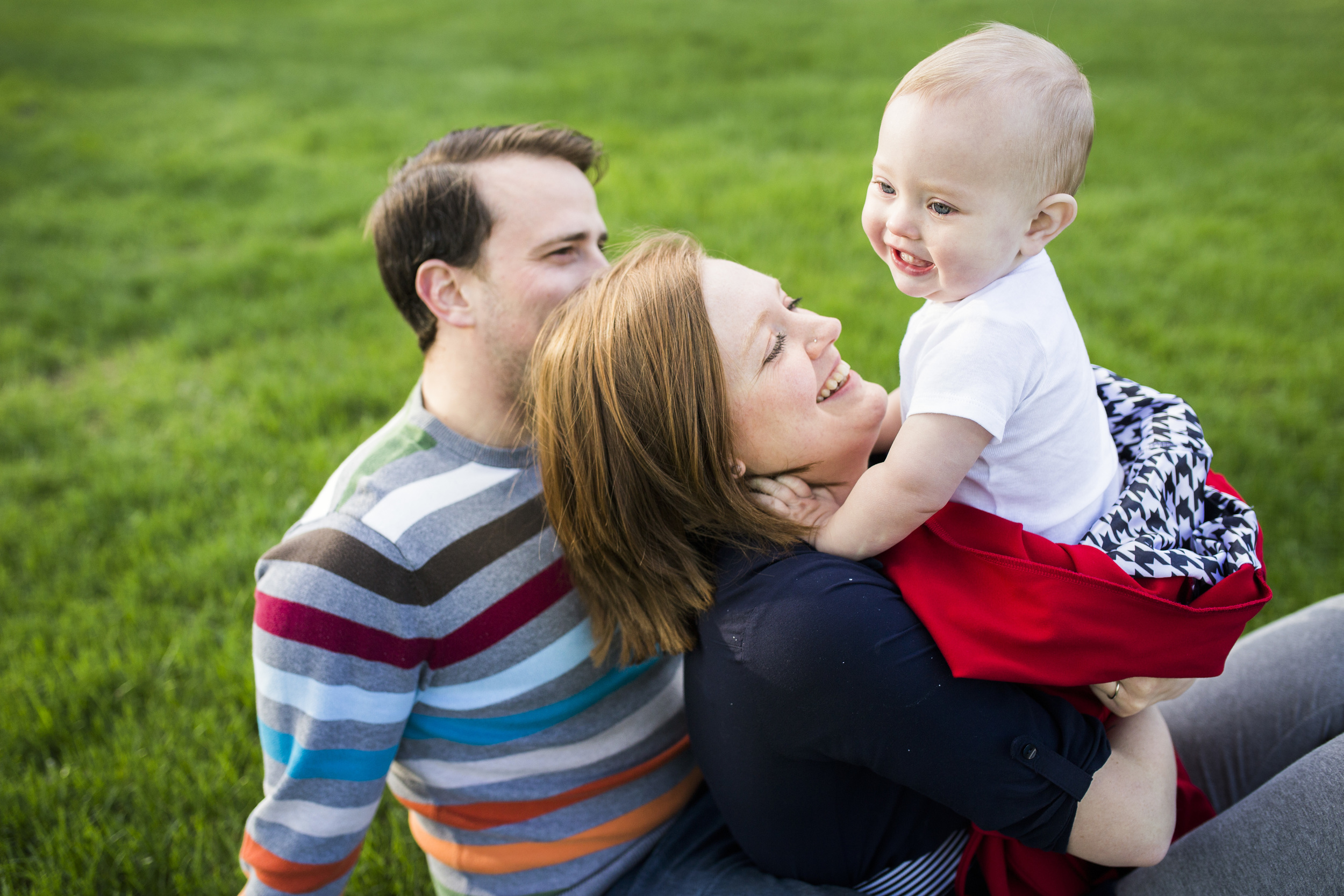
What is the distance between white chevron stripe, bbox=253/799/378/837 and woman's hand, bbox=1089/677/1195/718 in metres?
1.51

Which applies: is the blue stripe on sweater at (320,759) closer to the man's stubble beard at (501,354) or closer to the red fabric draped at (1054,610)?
the man's stubble beard at (501,354)

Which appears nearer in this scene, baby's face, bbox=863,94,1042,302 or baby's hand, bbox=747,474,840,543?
baby's face, bbox=863,94,1042,302

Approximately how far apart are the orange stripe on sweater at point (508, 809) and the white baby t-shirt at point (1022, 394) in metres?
0.91

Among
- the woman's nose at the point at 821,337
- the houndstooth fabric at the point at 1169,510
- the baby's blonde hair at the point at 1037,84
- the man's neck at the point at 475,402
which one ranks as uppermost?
the baby's blonde hair at the point at 1037,84

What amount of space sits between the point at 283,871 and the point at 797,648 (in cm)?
117

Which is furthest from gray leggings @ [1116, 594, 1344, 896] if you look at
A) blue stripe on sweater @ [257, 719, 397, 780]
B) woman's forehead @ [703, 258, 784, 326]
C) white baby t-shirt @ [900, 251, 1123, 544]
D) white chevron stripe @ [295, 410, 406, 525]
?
white chevron stripe @ [295, 410, 406, 525]

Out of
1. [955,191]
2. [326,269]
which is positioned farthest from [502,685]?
[326,269]

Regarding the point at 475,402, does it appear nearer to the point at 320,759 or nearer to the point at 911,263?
the point at 320,759

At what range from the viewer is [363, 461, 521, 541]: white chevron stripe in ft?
5.82

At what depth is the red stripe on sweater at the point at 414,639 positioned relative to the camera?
5.51ft

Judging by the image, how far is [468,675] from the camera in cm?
184

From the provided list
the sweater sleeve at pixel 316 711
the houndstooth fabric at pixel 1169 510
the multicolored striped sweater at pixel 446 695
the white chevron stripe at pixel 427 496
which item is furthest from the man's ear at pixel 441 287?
the houndstooth fabric at pixel 1169 510

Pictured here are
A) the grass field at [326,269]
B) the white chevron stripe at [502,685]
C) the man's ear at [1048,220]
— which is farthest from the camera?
the grass field at [326,269]

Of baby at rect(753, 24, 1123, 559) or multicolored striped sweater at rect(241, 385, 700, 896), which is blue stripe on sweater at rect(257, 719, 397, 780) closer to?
multicolored striped sweater at rect(241, 385, 700, 896)
